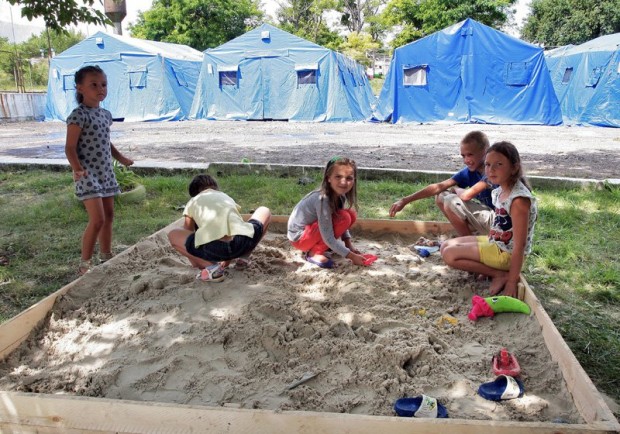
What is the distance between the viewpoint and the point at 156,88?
62.0ft

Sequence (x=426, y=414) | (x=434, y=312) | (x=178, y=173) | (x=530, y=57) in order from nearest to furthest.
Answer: (x=426, y=414), (x=434, y=312), (x=178, y=173), (x=530, y=57)

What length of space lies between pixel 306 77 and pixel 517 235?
1637 centimetres

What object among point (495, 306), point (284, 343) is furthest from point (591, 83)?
point (284, 343)

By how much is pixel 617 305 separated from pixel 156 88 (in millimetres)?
18802

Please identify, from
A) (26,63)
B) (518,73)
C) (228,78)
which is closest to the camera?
(518,73)

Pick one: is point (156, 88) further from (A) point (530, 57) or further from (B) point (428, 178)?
(B) point (428, 178)

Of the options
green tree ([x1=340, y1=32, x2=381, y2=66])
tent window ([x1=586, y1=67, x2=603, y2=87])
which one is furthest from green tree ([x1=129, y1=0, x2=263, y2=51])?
tent window ([x1=586, y1=67, x2=603, y2=87])

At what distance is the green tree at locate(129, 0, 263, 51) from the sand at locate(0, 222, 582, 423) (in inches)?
1450

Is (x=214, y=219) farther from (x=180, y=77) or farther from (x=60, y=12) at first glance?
(x=180, y=77)

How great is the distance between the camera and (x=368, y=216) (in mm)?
4594

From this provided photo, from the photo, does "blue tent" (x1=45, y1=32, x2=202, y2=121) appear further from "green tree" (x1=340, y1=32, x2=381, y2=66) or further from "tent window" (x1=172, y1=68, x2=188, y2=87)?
"green tree" (x1=340, y1=32, x2=381, y2=66)

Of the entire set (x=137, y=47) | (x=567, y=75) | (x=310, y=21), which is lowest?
(x=567, y=75)

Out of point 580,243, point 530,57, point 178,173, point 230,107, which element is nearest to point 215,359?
point 580,243

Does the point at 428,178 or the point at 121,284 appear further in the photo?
the point at 428,178
